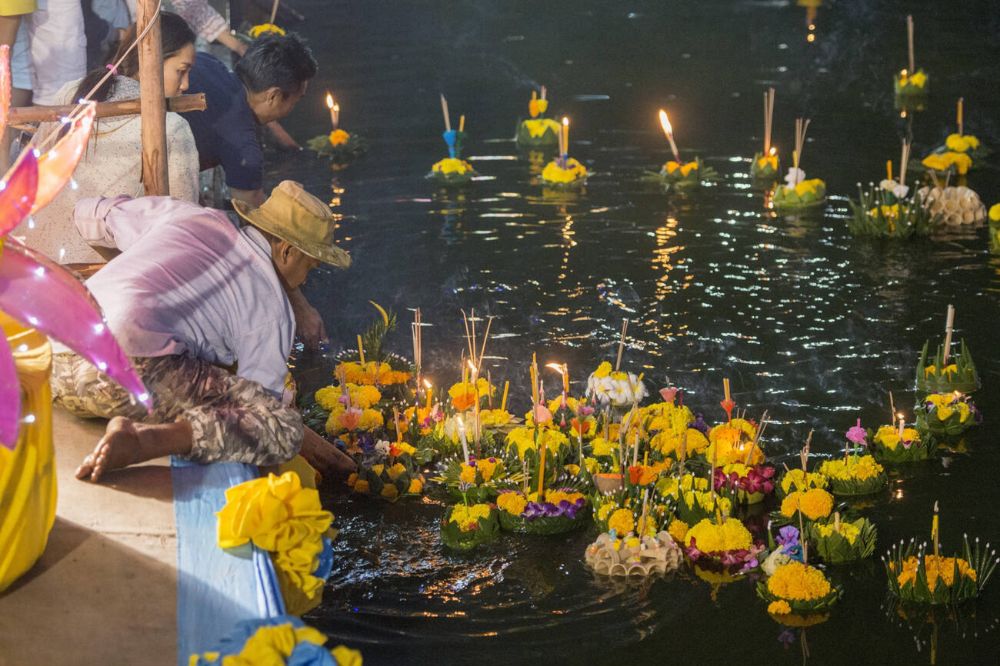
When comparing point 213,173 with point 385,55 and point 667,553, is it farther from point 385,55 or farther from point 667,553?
point 385,55

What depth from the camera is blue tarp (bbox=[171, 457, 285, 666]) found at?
123 inches

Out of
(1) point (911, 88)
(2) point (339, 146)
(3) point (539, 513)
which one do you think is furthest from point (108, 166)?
(1) point (911, 88)

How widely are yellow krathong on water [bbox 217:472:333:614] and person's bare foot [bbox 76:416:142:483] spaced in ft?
1.41

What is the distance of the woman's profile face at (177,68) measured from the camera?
17.7 ft

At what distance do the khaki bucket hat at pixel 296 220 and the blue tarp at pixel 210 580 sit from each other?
0.88m

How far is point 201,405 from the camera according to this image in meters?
3.94

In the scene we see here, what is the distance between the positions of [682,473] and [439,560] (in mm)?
927

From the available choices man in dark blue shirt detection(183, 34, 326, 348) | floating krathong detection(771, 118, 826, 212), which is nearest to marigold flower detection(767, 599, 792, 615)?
man in dark blue shirt detection(183, 34, 326, 348)

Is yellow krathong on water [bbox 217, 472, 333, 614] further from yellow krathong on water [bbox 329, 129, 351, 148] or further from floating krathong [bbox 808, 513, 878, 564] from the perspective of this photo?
yellow krathong on water [bbox 329, 129, 351, 148]

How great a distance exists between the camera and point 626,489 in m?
4.57

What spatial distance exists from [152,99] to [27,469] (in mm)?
2147

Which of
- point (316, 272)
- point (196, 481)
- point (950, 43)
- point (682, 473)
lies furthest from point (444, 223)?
point (950, 43)

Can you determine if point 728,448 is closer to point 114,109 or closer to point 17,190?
point 114,109

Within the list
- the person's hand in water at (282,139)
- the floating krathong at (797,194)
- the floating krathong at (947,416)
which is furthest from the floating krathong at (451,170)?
the floating krathong at (947,416)
